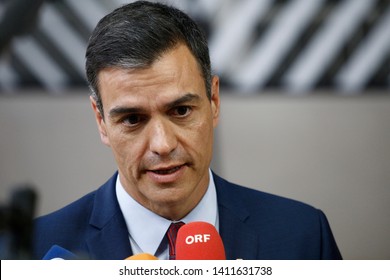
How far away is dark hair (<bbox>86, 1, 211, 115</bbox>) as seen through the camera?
153 centimetres

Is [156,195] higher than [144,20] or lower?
lower

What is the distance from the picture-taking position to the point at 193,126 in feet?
5.18

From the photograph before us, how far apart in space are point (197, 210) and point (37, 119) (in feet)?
2.83

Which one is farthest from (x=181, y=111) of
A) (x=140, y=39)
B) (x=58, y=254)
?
(x=58, y=254)

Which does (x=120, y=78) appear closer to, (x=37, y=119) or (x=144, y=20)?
(x=144, y=20)

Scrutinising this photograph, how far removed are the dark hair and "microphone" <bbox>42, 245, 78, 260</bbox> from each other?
367mm

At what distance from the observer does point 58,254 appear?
1.67m

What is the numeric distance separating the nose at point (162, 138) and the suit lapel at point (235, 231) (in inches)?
10.6

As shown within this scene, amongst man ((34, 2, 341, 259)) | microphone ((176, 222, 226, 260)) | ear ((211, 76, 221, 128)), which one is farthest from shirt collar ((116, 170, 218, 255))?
ear ((211, 76, 221, 128))

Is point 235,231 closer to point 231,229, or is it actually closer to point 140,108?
point 231,229

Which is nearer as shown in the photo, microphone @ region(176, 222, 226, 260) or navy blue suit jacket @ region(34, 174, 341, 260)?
microphone @ region(176, 222, 226, 260)

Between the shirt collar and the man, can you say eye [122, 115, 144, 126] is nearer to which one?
the man

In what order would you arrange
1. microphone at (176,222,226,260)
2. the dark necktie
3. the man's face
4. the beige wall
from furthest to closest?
1. the beige wall
2. the dark necktie
3. the man's face
4. microphone at (176,222,226,260)
